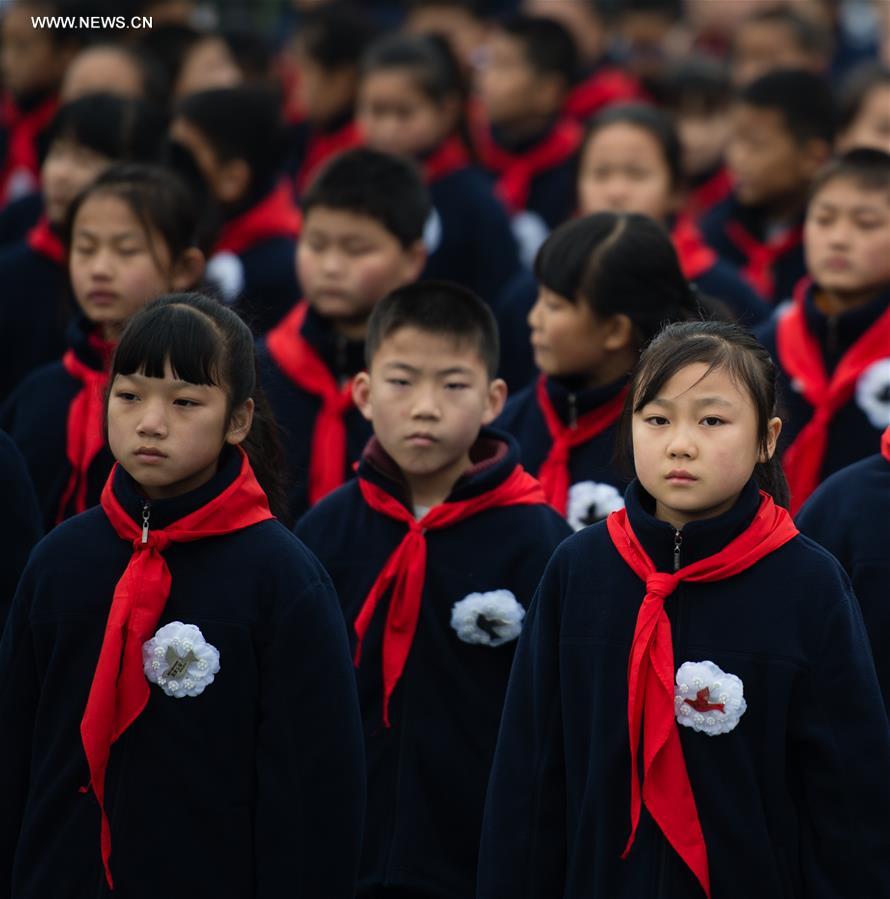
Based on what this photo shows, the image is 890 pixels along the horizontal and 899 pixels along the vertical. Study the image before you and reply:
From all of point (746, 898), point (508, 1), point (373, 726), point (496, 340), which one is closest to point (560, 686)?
point (746, 898)

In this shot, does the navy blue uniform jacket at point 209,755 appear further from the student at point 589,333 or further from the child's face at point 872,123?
the child's face at point 872,123

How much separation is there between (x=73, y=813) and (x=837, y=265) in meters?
2.84

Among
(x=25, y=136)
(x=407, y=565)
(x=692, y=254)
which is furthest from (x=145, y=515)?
(x=25, y=136)

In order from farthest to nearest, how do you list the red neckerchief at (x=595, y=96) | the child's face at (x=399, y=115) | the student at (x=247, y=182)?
the red neckerchief at (x=595, y=96) < the child's face at (x=399, y=115) < the student at (x=247, y=182)

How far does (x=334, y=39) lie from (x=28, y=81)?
152 centimetres

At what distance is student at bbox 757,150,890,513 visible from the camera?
4828 millimetres

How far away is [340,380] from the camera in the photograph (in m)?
5.07

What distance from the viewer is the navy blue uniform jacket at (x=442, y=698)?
12.5 feet

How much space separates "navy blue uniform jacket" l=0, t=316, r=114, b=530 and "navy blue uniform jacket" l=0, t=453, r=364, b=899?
133 cm

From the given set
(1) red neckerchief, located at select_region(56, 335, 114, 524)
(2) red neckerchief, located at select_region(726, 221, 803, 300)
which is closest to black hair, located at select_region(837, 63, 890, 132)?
(2) red neckerchief, located at select_region(726, 221, 803, 300)

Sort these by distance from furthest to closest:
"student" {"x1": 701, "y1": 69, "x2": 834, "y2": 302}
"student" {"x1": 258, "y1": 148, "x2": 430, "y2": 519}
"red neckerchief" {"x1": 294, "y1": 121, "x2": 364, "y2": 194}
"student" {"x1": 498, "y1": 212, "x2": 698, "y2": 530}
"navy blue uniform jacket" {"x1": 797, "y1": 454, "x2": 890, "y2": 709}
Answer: "red neckerchief" {"x1": 294, "y1": 121, "x2": 364, "y2": 194}
"student" {"x1": 701, "y1": 69, "x2": 834, "y2": 302}
"student" {"x1": 258, "y1": 148, "x2": 430, "y2": 519}
"student" {"x1": 498, "y1": 212, "x2": 698, "y2": 530}
"navy blue uniform jacket" {"x1": 797, "y1": 454, "x2": 890, "y2": 709}

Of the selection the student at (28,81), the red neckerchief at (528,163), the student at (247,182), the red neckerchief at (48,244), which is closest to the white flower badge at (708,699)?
the red neckerchief at (48,244)

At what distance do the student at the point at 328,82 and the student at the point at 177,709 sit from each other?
18.5 ft

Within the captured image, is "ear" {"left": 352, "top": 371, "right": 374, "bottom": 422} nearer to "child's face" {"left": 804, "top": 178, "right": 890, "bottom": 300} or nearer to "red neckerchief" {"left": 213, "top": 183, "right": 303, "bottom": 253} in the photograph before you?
"child's face" {"left": 804, "top": 178, "right": 890, "bottom": 300}
